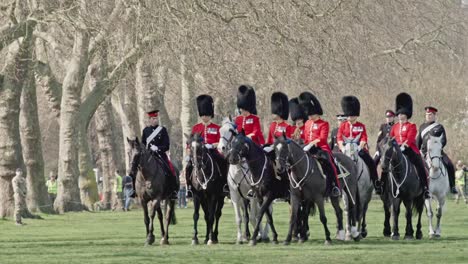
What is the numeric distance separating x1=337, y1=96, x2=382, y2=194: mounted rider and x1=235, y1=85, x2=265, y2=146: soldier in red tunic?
187cm

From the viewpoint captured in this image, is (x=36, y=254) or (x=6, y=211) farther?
(x=6, y=211)

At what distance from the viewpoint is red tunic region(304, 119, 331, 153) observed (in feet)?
86.9

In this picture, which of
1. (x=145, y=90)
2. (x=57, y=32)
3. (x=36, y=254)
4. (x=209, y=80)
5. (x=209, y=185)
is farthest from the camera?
(x=145, y=90)

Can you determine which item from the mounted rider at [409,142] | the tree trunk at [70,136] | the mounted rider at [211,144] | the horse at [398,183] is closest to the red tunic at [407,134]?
the mounted rider at [409,142]

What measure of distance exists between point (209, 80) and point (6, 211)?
803 cm

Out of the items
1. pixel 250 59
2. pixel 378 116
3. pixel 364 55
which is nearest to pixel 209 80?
pixel 250 59

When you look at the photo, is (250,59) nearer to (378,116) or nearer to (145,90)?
(145,90)

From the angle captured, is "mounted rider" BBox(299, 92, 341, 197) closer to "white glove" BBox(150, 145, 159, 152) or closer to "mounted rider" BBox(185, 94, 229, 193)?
"mounted rider" BBox(185, 94, 229, 193)

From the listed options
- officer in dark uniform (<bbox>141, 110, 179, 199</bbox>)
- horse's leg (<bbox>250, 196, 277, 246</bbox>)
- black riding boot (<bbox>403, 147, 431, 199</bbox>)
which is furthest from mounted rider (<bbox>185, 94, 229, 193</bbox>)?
black riding boot (<bbox>403, 147, 431, 199</bbox>)

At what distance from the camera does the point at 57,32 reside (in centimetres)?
4675

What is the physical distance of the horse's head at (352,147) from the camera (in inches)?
1099

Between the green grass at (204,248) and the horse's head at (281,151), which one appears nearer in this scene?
the green grass at (204,248)

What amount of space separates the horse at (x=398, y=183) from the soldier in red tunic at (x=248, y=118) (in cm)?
250

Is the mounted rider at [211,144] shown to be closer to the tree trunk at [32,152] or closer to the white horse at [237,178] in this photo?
the white horse at [237,178]
